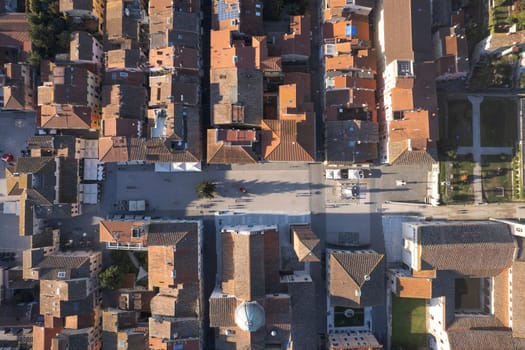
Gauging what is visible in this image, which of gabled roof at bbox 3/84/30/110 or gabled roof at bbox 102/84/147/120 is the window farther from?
gabled roof at bbox 3/84/30/110

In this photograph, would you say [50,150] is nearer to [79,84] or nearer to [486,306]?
[79,84]

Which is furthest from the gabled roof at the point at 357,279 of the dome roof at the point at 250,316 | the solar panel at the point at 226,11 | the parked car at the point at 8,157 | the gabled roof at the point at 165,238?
the parked car at the point at 8,157

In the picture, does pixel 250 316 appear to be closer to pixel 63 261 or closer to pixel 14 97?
pixel 63 261

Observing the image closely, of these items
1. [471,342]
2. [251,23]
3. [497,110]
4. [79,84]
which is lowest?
[471,342]

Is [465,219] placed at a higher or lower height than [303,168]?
lower

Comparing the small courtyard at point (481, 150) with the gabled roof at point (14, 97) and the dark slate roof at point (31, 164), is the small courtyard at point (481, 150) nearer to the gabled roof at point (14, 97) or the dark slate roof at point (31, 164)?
the dark slate roof at point (31, 164)

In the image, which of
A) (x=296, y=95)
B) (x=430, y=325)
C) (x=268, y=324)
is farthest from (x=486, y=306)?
(x=296, y=95)
